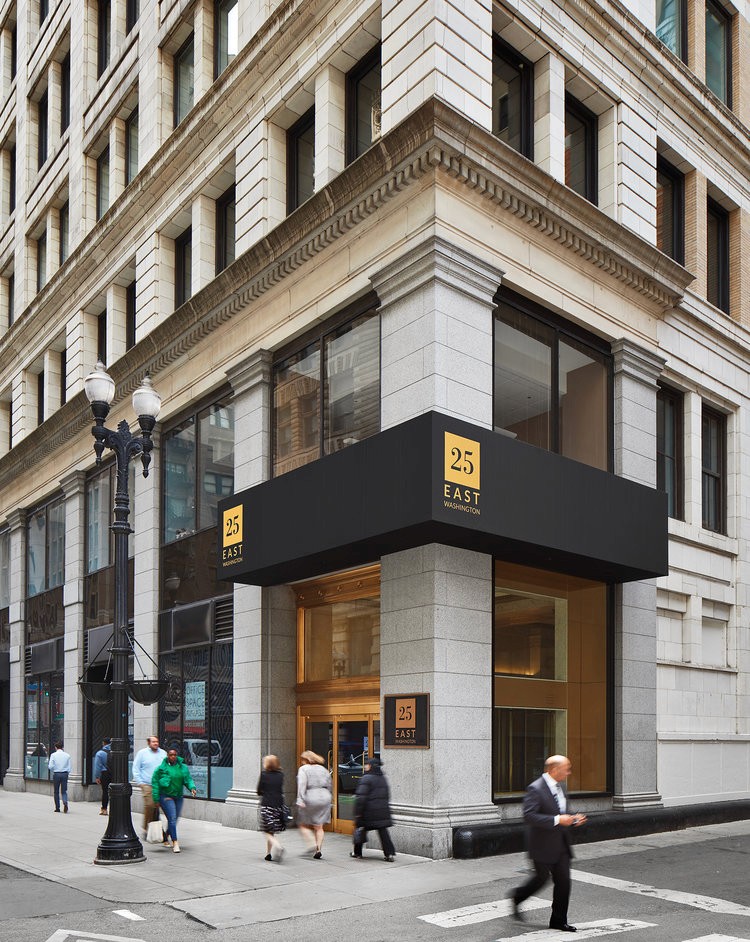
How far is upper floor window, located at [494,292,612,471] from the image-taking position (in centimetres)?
1756

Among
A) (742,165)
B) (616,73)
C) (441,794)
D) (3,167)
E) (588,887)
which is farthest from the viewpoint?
(3,167)

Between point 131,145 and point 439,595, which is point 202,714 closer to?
point 439,595

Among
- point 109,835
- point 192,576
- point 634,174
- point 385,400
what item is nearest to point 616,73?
point 634,174

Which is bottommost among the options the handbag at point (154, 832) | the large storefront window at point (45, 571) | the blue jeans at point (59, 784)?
the blue jeans at point (59, 784)

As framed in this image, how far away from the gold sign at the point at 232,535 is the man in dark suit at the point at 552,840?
9428 millimetres

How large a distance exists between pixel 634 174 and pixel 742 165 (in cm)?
565

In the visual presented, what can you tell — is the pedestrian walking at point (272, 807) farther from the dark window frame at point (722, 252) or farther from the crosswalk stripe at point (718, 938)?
the dark window frame at point (722, 252)

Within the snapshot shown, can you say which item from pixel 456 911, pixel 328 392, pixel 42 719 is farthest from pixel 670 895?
pixel 42 719

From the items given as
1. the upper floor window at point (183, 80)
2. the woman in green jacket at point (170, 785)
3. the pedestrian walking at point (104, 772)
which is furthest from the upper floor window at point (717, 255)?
the pedestrian walking at point (104, 772)

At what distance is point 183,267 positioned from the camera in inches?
993

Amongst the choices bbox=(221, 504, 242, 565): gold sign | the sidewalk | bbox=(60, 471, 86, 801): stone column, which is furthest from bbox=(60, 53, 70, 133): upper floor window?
the sidewalk

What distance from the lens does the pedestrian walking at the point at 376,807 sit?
14453 mm

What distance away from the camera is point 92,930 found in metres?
10.9

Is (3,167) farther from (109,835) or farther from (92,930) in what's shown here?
(92,930)
